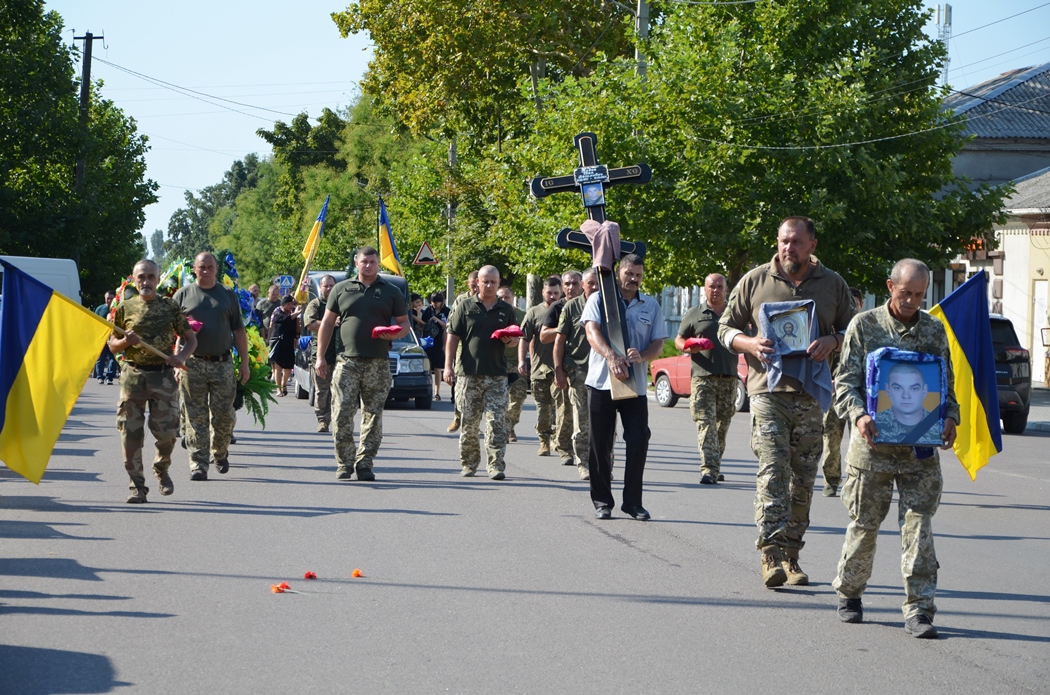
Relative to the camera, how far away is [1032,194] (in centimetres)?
3478

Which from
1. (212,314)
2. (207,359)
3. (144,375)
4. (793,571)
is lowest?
(793,571)

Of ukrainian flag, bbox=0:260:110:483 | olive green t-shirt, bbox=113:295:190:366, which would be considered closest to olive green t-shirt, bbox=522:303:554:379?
olive green t-shirt, bbox=113:295:190:366

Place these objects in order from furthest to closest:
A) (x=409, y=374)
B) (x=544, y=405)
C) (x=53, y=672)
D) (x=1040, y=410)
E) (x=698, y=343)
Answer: (x=1040, y=410) < (x=409, y=374) < (x=544, y=405) < (x=698, y=343) < (x=53, y=672)

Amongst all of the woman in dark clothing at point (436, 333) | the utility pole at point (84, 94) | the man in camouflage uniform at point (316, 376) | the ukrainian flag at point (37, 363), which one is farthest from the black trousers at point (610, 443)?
the utility pole at point (84, 94)

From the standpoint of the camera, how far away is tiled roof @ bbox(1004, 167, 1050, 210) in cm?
3297

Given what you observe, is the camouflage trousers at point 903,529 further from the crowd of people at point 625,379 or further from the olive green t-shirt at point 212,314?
the olive green t-shirt at point 212,314

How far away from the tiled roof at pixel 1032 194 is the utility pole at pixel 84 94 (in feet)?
87.3

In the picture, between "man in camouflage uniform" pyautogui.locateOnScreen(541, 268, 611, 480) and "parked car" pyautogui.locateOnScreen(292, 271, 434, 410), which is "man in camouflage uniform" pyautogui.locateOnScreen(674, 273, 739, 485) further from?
"parked car" pyautogui.locateOnScreen(292, 271, 434, 410)

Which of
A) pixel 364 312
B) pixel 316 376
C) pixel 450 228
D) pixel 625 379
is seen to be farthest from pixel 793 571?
pixel 450 228

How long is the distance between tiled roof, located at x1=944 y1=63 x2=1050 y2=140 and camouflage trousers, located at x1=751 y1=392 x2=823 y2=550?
38.5 meters

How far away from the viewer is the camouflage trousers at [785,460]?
7719mm

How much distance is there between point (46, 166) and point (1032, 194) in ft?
102

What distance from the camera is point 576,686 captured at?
5684 millimetres

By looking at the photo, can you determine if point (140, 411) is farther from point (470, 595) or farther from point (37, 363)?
point (470, 595)
